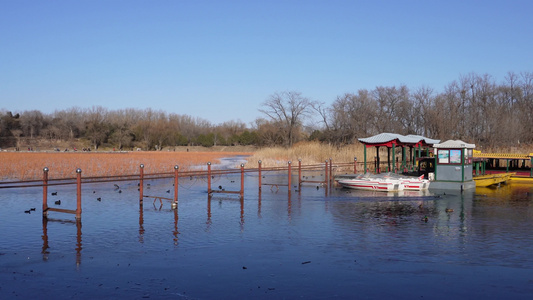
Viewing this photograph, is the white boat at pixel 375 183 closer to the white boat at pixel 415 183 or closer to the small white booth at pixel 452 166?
the white boat at pixel 415 183

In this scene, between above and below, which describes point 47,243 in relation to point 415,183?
below

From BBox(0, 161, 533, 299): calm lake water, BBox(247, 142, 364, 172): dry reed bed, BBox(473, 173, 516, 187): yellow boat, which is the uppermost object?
BBox(247, 142, 364, 172): dry reed bed

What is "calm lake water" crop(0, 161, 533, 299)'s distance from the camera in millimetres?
8953

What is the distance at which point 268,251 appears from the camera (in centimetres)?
1179

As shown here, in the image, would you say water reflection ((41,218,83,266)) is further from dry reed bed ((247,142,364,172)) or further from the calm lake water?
dry reed bed ((247,142,364,172))

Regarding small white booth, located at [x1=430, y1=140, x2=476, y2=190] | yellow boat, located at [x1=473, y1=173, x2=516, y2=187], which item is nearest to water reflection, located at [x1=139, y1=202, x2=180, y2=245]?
small white booth, located at [x1=430, y1=140, x2=476, y2=190]

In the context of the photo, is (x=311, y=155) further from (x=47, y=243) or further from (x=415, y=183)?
(x=47, y=243)

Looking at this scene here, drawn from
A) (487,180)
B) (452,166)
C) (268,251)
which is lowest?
(268,251)

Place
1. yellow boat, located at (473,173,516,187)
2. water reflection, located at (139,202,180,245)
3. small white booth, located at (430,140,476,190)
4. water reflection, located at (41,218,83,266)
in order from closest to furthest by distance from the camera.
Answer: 1. water reflection, located at (41,218,83,266)
2. water reflection, located at (139,202,180,245)
3. small white booth, located at (430,140,476,190)
4. yellow boat, located at (473,173,516,187)

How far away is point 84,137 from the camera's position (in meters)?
112

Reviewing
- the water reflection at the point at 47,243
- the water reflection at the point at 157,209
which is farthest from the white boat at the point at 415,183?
the water reflection at the point at 47,243

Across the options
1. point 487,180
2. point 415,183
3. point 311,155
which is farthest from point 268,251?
point 311,155

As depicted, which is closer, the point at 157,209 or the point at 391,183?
the point at 157,209

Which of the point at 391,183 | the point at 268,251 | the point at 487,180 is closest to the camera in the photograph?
the point at 268,251
